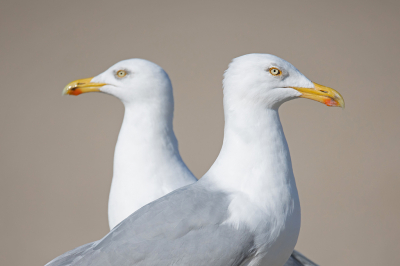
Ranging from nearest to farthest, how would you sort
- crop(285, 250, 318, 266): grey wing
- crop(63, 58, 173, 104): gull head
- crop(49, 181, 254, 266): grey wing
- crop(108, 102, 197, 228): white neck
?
crop(49, 181, 254, 266): grey wing
crop(285, 250, 318, 266): grey wing
crop(108, 102, 197, 228): white neck
crop(63, 58, 173, 104): gull head

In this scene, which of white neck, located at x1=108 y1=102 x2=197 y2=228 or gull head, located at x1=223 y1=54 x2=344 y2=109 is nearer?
gull head, located at x1=223 y1=54 x2=344 y2=109

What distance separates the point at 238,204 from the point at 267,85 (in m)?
0.38

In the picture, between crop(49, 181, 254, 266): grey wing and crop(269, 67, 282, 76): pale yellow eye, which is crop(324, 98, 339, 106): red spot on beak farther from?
crop(49, 181, 254, 266): grey wing

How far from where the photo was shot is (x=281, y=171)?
1214mm

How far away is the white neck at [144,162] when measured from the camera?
5.31ft

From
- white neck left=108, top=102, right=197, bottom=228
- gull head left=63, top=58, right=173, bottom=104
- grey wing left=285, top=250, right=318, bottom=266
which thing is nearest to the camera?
grey wing left=285, top=250, right=318, bottom=266

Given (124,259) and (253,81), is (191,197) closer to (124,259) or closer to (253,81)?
(124,259)

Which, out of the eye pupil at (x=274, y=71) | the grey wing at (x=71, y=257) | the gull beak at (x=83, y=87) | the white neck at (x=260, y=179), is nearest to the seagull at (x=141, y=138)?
the gull beak at (x=83, y=87)

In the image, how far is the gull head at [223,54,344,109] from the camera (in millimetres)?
1249

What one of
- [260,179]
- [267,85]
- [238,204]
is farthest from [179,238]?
[267,85]

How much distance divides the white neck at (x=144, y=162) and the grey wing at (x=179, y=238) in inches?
16.1

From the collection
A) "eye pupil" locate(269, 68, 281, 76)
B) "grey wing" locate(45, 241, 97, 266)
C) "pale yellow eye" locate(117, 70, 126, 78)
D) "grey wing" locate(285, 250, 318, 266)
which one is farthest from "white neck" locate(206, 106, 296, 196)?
"pale yellow eye" locate(117, 70, 126, 78)

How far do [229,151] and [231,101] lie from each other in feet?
0.53

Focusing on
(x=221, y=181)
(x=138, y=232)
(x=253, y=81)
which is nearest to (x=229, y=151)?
(x=221, y=181)
